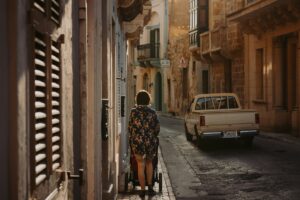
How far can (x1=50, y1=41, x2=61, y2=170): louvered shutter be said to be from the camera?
3.66 metres

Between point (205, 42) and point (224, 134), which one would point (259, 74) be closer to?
point (205, 42)

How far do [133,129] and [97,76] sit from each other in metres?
3.36

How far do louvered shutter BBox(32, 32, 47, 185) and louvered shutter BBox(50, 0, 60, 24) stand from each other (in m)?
0.31

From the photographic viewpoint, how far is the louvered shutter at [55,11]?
141 inches

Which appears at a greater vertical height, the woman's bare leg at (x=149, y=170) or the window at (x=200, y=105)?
the window at (x=200, y=105)

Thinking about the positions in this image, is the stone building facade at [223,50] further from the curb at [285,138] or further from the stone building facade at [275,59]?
the curb at [285,138]

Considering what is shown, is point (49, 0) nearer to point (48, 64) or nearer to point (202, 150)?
point (48, 64)

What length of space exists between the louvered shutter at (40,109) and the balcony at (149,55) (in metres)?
48.0

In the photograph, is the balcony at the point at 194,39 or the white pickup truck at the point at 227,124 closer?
the white pickup truck at the point at 227,124

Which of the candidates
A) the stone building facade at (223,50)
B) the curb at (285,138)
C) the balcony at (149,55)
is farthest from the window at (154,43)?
the curb at (285,138)

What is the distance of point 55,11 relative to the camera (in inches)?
146

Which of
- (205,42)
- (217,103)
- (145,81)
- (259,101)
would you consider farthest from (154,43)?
(217,103)

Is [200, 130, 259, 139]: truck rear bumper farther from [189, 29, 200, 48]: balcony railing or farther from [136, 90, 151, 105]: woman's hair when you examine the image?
[189, 29, 200, 48]: balcony railing

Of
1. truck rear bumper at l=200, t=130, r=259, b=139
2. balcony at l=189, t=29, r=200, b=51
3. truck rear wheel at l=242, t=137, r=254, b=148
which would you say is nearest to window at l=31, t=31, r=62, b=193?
truck rear bumper at l=200, t=130, r=259, b=139
